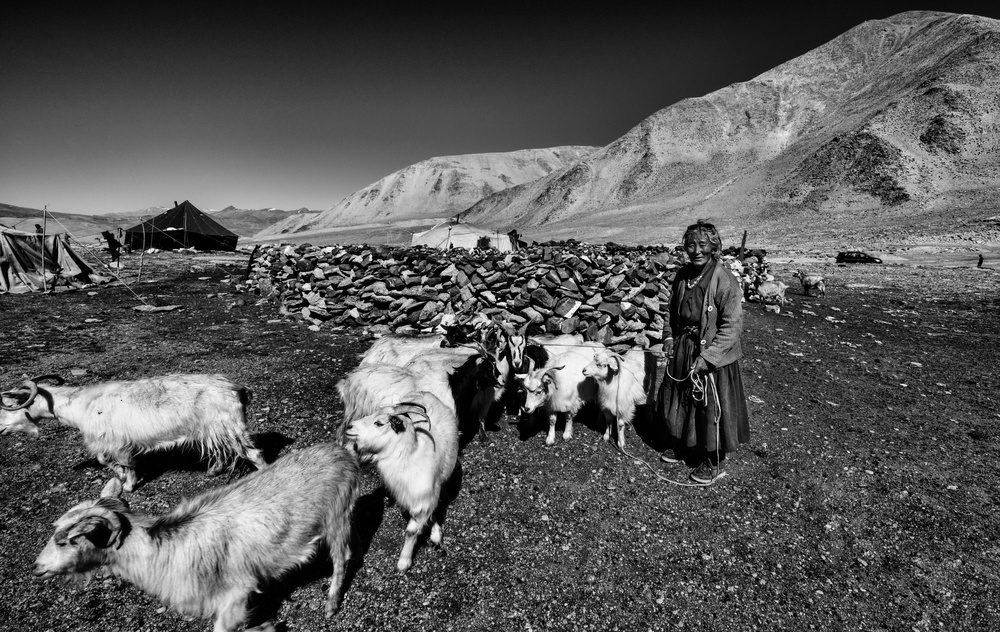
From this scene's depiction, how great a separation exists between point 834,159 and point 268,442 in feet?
275

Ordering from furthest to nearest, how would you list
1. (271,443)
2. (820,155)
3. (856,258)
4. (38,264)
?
(820,155) < (856,258) < (38,264) < (271,443)

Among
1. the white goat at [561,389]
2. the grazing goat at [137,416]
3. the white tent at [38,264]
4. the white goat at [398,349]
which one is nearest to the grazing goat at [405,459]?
the white goat at [561,389]

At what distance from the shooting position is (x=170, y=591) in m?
3.10

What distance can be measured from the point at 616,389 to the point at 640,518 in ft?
6.33

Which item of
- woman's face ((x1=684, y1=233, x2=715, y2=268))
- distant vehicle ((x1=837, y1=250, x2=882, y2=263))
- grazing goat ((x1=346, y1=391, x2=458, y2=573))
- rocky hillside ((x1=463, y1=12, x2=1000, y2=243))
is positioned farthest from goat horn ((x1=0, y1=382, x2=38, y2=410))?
rocky hillside ((x1=463, y1=12, x2=1000, y2=243))

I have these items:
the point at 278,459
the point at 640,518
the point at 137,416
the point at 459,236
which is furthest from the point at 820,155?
the point at 137,416

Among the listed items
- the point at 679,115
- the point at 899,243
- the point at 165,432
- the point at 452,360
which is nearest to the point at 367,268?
the point at 452,360

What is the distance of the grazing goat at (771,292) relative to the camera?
14890 millimetres

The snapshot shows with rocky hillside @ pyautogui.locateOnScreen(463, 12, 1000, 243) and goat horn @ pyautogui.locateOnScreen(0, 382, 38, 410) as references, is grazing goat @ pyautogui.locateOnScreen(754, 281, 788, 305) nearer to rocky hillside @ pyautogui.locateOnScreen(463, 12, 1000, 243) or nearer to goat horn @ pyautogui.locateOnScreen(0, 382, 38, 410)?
goat horn @ pyautogui.locateOnScreen(0, 382, 38, 410)

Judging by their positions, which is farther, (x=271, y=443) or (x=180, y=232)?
(x=180, y=232)

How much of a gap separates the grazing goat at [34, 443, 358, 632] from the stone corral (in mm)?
7308

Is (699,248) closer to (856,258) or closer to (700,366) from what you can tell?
(700,366)

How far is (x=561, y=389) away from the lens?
631cm

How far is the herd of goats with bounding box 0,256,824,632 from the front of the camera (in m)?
3.11
